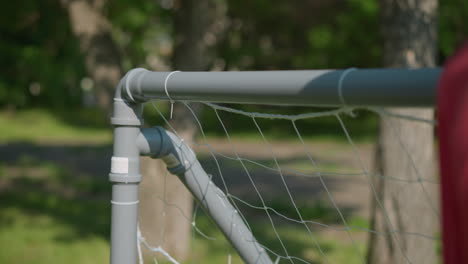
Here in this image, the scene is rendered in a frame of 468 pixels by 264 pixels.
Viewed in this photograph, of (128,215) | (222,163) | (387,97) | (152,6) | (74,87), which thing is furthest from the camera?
(74,87)

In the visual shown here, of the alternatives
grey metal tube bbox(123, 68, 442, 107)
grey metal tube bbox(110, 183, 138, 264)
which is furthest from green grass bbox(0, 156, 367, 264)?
grey metal tube bbox(123, 68, 442, 107)

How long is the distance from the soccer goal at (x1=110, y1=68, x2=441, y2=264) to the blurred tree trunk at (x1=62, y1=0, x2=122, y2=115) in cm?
62

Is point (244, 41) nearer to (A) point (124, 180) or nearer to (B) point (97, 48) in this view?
(B) point (97, 48)

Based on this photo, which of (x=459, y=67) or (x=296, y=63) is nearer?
(x=459, y=67)

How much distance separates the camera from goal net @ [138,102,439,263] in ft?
6.11

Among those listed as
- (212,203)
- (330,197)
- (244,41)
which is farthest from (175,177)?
(244,41)

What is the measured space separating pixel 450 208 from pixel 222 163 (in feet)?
32.1

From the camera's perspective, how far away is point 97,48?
4.73 metres

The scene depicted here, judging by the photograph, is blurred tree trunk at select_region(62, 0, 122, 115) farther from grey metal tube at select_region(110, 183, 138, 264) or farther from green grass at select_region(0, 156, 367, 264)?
grey metal tube at select_region(110, 183, 138, 264)

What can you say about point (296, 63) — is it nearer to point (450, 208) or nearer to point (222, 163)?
point (222, 163)

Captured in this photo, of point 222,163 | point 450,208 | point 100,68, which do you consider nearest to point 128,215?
point 450,208

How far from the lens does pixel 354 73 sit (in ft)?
3.51

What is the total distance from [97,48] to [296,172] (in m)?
3.39

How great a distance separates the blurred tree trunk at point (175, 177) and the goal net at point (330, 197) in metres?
0.05
